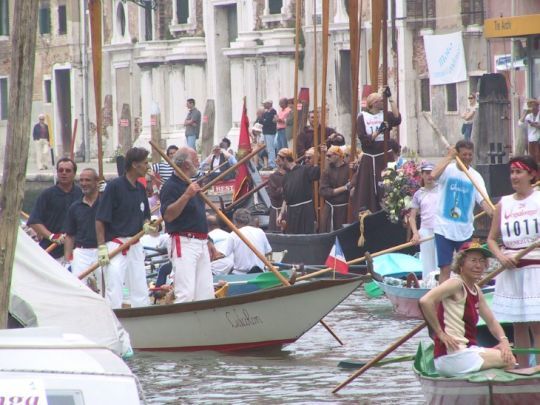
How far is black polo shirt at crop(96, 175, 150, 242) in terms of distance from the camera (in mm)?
13680

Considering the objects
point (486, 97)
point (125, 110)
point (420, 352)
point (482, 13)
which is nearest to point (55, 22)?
point (125, 110)

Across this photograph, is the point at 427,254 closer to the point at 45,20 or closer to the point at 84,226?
the point at 84,226

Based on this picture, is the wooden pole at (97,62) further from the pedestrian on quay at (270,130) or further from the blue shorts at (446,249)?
the pedestrian on quay at (270,130)

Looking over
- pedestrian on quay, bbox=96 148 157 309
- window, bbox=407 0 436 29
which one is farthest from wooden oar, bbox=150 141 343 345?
window, bbox=407 0 436 29

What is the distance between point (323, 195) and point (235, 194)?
3.55m

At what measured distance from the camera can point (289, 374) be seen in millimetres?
12977

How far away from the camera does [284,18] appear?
4475cm

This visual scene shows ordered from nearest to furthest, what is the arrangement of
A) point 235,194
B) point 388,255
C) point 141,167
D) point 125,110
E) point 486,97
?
1. point 141,167
2. point 388,255
3. point 235,194
4. point 486,97
5. point 125,110

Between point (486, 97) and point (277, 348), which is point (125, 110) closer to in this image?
point (486, 97)

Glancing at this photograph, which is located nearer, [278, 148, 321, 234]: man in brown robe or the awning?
[278, 148, 321, 234]: man in brown robe

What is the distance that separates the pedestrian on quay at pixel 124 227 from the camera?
44.9 ft

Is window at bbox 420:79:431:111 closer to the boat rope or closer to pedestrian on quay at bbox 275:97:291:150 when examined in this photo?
pedestrian on quay at bbox 275:97:291:150

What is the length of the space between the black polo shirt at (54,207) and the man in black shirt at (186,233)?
121cm

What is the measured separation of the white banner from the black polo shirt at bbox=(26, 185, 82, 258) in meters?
22.9
